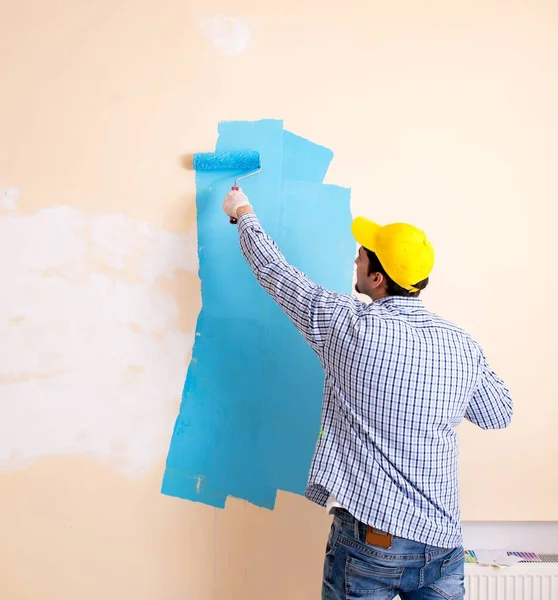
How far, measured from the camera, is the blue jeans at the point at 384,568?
1.19 meters

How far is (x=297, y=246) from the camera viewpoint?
5.26 ft

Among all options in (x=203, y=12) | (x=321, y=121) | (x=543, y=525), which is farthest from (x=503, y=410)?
(x=203, y=12)

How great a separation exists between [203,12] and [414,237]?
89 centimetres

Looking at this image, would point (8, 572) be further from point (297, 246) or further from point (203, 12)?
point (203, 12)

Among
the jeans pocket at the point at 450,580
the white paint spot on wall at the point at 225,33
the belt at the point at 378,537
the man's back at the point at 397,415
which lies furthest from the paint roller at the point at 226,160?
the jeans pocket at the point at 450,580

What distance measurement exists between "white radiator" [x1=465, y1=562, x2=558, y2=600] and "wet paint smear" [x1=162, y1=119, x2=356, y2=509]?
1.85 ft

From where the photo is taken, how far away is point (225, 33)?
1.60 meters

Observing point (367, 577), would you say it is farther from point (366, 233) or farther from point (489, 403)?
point (366, 233)

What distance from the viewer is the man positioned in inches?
46.3

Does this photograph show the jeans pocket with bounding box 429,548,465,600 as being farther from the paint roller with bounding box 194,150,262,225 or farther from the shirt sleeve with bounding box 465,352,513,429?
the paint roller with bounding box 194,150,262,225

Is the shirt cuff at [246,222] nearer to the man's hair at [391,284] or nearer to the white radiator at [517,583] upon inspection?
the man's hair at [391,284]

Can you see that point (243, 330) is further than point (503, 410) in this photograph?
Yes

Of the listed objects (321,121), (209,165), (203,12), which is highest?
(203,12)

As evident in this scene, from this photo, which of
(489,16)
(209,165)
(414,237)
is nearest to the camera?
(414,237)
